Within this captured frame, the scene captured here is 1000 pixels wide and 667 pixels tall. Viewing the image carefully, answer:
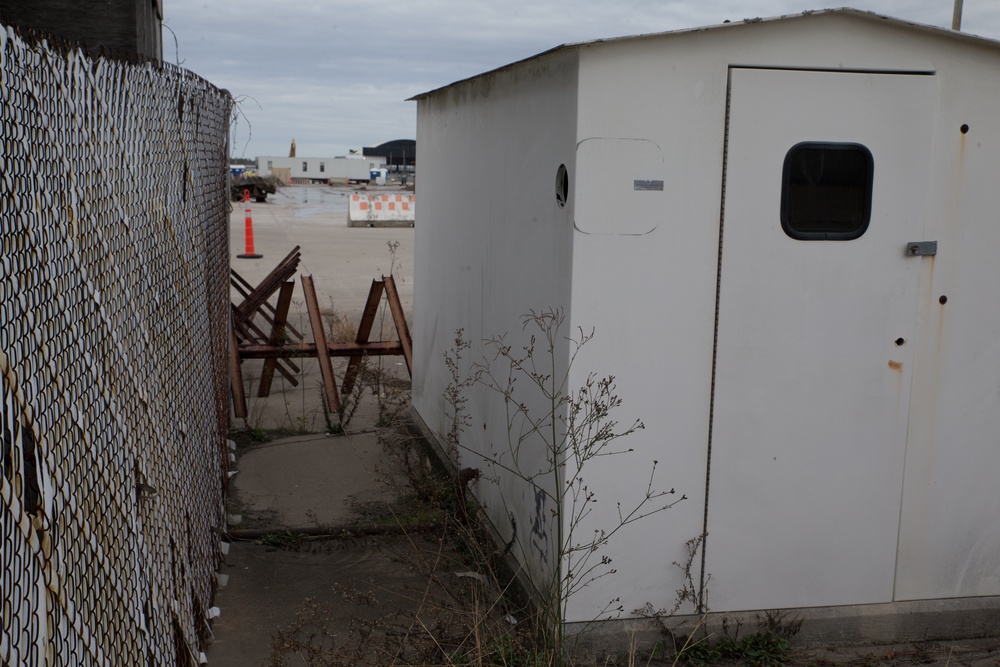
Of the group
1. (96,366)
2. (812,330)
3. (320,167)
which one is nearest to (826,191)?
(812,330)

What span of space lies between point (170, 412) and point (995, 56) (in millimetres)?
3496

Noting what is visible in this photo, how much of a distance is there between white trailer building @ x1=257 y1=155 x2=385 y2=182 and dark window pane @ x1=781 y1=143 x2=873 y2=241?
261ft

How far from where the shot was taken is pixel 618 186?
12.9 ft

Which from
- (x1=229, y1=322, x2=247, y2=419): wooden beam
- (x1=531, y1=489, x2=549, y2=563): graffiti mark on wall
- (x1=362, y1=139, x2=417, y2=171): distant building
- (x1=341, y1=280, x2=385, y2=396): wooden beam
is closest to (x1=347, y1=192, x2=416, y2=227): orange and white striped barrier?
(x1=341, y1=280, x2=385, y2=396): wooden beam

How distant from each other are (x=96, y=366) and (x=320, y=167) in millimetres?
86246

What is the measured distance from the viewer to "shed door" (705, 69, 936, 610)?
4062 mm

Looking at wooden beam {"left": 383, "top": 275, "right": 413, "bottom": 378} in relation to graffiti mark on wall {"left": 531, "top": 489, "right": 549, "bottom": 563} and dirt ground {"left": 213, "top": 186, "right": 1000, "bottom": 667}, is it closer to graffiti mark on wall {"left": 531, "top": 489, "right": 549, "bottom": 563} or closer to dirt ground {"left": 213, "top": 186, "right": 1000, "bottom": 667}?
dirt ground {"left": 213, "top": 186, "right": 1000, "bottom": 667}

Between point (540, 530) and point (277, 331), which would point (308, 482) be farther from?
point (540, 530)

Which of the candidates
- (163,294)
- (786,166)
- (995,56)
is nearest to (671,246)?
(786,166)

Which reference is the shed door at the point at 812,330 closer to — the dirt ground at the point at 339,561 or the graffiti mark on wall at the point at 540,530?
the dirt ground at the point at 339,561

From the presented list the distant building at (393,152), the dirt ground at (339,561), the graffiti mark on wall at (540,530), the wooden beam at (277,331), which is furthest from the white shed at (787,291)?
the distant building at (393,152)

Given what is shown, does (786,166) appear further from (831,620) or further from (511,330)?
(831,620)

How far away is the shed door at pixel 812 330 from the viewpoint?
406 cm

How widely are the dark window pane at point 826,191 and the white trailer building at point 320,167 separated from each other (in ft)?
261
